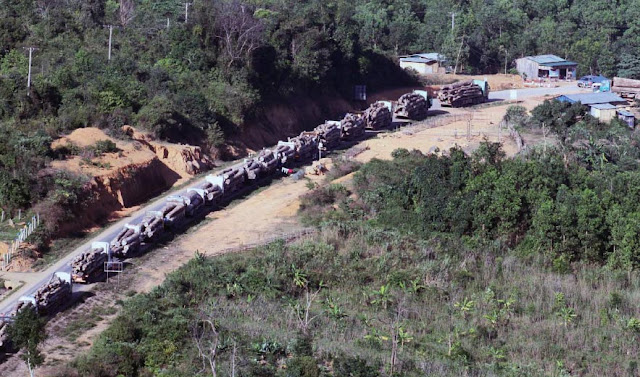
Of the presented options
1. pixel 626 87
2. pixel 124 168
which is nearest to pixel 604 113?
pixel 626 87

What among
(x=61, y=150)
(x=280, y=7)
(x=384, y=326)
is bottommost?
(x=384, y=326)

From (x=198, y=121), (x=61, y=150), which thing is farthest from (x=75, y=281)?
(x=198, y=121)

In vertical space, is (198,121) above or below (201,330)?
above

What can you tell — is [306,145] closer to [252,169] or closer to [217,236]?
[252,169]

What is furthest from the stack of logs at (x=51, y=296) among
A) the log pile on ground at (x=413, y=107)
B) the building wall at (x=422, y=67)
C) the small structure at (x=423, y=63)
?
the building wall at (x=422, y=67)

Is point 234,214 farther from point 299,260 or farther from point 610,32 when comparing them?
point 610,32

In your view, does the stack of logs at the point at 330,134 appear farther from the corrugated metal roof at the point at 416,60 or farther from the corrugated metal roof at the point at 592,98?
the corrugated metal roof at the point at 416,60
